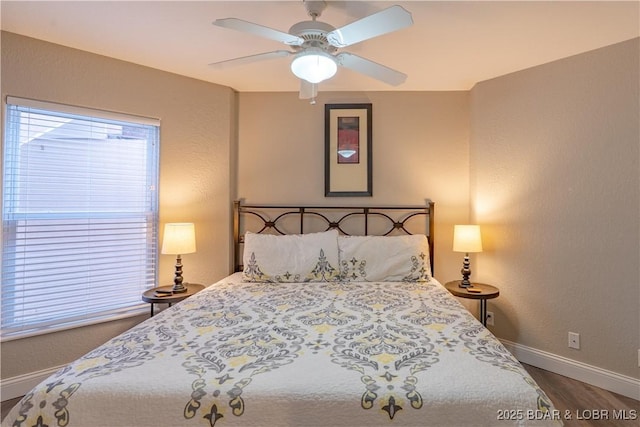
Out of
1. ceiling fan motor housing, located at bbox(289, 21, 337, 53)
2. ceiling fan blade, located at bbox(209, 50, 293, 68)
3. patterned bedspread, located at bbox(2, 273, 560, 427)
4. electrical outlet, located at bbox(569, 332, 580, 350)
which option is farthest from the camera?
electrical outlet, located at bbox(569, 332, 580, 350)

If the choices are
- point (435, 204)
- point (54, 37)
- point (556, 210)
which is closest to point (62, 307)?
point (54, 37)

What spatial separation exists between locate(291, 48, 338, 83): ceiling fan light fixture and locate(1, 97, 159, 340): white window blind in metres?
1.63

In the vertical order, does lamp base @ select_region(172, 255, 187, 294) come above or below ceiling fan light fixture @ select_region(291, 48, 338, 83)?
below

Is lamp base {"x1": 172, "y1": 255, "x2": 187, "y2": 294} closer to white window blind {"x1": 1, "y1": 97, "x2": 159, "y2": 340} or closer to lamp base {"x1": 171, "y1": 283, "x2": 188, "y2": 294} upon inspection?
lamp base {"x1": 171, "y1": 283, "x2": 188, "y2": 294}

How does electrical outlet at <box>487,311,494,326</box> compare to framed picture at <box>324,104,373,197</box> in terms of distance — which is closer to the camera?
electrical outlet at <box>487,311,494,326</box>

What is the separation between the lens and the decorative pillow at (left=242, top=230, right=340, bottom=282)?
253 centimetres

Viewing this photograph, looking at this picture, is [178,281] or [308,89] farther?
[178,281]

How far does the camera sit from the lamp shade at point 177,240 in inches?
98.1

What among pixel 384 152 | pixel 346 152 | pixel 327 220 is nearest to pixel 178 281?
pixel 327 220

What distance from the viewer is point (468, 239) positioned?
2604 mm

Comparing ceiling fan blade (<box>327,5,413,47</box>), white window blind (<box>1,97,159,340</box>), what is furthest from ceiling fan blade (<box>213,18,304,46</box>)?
white window blind (<box>1,97,159,340</box>)

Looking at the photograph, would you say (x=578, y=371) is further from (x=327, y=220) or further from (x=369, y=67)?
(x=369, y=67)

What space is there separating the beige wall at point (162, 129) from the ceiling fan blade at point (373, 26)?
1.74 meters

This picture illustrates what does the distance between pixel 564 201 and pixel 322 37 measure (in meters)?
2.18
